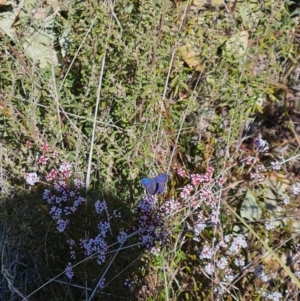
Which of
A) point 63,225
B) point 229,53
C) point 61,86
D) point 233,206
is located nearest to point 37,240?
point 63,225

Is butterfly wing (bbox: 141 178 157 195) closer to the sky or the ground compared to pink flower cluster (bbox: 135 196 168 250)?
closer to the sky

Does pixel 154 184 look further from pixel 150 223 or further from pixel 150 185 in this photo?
pixel 150 223

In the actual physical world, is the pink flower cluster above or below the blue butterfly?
below

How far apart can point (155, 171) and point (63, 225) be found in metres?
0.40

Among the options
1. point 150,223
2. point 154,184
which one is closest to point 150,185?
point 154,184

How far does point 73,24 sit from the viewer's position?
84.5 inches

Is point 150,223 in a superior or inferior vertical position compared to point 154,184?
inferior

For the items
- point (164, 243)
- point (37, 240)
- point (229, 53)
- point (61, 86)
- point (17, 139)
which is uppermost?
point (229, 53)

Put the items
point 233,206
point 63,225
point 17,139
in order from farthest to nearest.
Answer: point 233,206 < point 17,139 < point 63,225

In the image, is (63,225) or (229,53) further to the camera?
(229,53)

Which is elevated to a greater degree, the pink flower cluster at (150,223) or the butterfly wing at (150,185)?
the butterfly wing at (150,185)

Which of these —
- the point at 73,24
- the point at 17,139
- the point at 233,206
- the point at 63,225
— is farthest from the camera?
the point at 233,206

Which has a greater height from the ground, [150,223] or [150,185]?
[150,185]

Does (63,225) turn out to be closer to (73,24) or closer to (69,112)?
(69,112)
